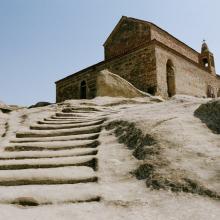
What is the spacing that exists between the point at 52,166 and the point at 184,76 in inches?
583

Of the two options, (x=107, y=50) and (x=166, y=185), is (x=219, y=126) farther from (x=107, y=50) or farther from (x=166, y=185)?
(x=107, y=50)

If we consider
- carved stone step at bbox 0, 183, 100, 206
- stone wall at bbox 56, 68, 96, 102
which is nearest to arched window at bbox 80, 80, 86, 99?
stone wall at bbox 56, 68, 96, 102

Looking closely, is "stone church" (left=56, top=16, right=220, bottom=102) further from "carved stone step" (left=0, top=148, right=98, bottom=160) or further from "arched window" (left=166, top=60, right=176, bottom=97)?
"carved stone step" (left=0, top=148, right=98, bottom=160)

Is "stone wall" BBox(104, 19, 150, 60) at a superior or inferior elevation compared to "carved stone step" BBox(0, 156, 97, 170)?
superior

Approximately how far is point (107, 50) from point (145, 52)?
18.5ft

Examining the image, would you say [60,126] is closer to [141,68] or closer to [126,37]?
[141,68]

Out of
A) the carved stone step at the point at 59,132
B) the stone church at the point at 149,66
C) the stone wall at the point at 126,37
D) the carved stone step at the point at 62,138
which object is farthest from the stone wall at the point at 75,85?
the carved stone step at the point at 62,138

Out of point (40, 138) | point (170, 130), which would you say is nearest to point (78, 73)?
point (40, 138)

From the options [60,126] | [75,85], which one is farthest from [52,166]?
A: [75,85]

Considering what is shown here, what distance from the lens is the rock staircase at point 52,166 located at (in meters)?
2.22

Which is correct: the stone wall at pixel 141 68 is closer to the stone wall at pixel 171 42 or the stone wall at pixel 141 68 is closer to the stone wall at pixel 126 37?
the stone wall at pixel 126 37

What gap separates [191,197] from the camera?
2.02 meters

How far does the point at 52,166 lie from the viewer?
296 cm

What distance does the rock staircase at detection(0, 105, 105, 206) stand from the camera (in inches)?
87.5
